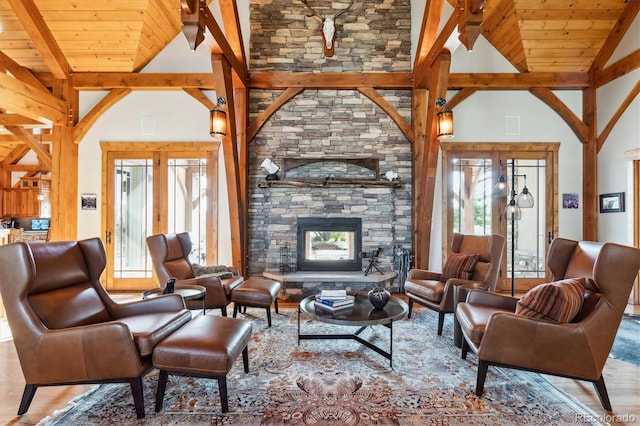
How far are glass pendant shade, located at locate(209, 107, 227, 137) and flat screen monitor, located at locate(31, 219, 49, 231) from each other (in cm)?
822

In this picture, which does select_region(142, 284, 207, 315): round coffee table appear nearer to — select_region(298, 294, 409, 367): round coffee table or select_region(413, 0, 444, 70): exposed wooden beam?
select_region(298, 294, 409, 367): round coffee table

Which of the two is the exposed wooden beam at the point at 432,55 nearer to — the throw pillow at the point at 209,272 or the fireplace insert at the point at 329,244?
the fireplace insert at the point at 329,244

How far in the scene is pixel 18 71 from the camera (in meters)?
4.78

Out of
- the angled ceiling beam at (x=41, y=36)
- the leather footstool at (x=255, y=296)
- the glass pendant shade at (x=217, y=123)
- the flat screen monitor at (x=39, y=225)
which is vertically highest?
the angled ceiling beam at (x=41, y=36)

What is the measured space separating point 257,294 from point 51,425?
1.83m

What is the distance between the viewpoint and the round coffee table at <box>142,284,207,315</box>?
3.01m

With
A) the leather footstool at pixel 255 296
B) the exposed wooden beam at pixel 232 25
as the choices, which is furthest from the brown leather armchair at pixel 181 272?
the exposed wooden beam at pixel 232 25

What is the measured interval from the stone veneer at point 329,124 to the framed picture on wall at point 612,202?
3.00 metres

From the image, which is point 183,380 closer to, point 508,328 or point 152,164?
point 508,328

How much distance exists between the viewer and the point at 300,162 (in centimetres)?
498

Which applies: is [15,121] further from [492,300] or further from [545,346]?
[545,346]

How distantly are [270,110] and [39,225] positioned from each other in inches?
328

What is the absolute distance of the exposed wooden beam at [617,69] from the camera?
4246 mm

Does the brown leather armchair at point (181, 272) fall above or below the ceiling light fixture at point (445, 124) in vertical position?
below
